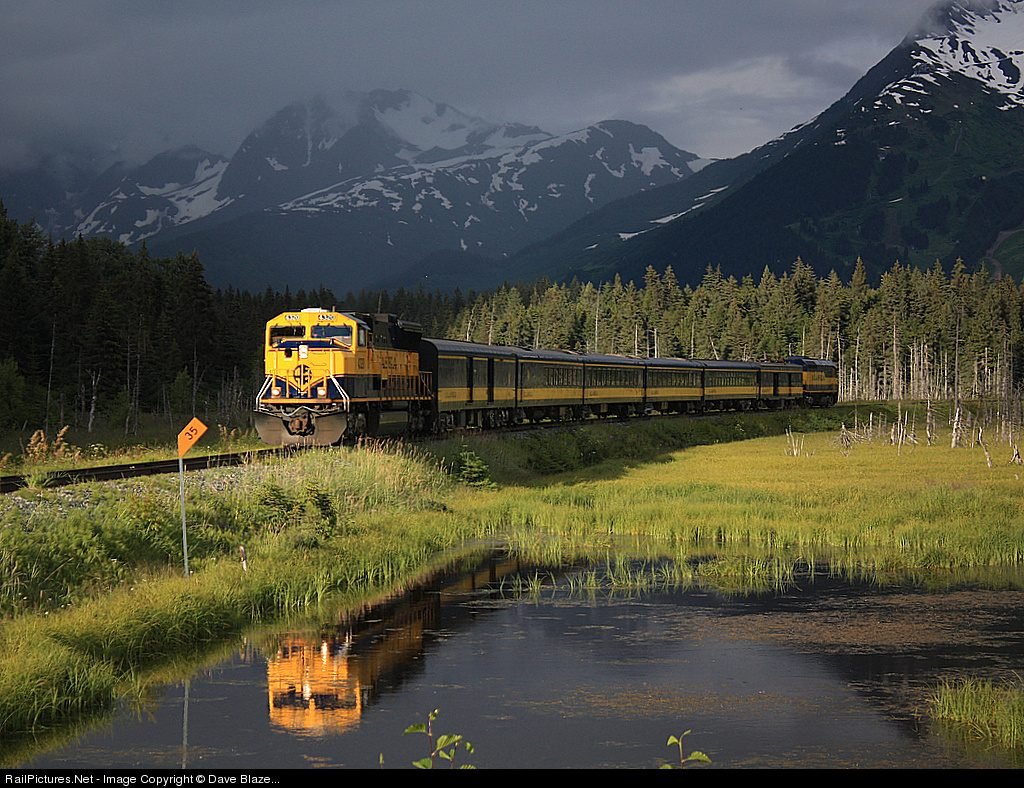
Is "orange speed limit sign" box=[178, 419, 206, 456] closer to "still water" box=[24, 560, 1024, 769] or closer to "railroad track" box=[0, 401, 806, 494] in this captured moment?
"still water" box=[24, 560, 1024, 769]

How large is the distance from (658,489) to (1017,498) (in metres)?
12.2

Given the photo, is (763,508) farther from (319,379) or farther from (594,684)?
(594,684)

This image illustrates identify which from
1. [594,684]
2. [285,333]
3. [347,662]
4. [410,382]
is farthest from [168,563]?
[410,382]

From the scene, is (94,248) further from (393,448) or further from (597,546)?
(597,546)

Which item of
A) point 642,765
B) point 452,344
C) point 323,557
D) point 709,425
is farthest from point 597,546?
point 709,425

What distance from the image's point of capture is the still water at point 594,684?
16.1 m

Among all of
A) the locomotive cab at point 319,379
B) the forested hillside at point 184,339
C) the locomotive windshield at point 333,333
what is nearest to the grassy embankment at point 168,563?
the locomotive cab at point 319,379

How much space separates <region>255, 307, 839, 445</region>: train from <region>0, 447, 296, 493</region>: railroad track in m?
1.90

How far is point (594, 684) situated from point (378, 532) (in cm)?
1561

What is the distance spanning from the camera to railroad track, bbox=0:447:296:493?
99.5 feet

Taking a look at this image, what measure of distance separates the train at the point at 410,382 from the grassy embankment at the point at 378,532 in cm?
269

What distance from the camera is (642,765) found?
15453 mm

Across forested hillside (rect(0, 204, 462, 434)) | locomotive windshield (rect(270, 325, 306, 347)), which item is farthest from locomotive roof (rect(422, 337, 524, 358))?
forested hillside (rect(0, 204, 462, 434))
